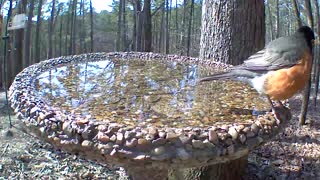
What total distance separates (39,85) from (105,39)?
111ft

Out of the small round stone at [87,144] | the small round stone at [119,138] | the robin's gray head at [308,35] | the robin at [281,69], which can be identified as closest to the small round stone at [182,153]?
the small round stone at [119,138]

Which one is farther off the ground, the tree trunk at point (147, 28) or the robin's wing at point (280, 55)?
the tree trunk at point (147, 28)

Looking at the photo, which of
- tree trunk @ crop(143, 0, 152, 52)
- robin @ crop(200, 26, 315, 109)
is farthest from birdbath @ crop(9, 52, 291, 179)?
tree trunk @ crop(143, 0, 152, 52)

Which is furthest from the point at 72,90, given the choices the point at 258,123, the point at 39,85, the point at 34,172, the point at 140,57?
the point at 34,172

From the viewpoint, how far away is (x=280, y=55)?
2064 mm

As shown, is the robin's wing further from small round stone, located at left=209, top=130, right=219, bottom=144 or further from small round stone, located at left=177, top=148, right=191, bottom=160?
small round stone, located at left=177, top=148, right=191, bottom=160

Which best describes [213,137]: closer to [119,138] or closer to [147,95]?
[119,138]

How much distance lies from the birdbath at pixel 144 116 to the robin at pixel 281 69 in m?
0.12

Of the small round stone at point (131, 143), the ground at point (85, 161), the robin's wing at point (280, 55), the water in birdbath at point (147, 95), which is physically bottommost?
the ground at point (85, 161)

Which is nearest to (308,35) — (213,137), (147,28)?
(213,137)

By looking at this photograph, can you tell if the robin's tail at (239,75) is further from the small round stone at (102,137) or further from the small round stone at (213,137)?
the small round stone at (102,137)

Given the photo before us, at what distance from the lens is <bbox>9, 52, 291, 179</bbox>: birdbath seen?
1.40m

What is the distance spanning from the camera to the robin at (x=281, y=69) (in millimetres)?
1929

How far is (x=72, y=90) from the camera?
84.7 inches
